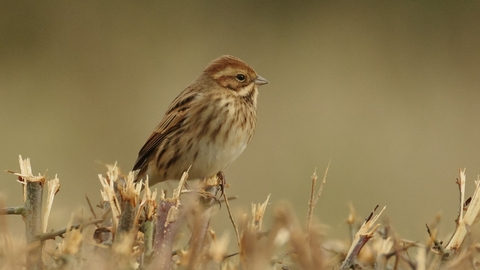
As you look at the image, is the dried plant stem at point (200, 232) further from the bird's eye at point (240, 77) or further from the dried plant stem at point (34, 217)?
the bird's eye at point (240, 77)

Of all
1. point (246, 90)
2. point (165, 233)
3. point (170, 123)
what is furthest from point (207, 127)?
point (165, 233)

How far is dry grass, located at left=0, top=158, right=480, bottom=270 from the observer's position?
137cm

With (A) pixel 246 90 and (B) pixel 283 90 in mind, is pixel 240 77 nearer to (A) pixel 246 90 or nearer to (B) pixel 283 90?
(A) pixel 246 90

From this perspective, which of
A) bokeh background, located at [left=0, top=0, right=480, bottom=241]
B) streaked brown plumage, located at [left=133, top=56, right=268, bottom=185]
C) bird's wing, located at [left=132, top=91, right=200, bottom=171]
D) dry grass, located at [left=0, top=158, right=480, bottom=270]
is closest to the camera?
dry grass, located at [left=0, top=158, right=480, bottom=270]

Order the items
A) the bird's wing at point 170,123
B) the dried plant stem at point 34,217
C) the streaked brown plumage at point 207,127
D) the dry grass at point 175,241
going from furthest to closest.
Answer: the bird's wing at point 170,123, the streaked brown plumage at point 207,127, the dried plant stem at point 34,217, the dry grass at point 175,241

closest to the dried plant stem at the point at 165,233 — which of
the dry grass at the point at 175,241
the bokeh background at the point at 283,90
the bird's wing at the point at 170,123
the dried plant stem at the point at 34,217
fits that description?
the dry grass at the point at 175,241

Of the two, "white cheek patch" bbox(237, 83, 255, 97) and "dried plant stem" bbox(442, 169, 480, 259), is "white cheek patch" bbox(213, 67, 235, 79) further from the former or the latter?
"dried plant stem" bbox(442, 169, 480, 259)

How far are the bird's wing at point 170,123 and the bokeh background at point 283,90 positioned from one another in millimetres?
1121

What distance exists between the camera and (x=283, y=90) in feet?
28.2

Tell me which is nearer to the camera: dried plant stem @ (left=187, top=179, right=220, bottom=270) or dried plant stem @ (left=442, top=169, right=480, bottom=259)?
Answer: dried plant stem @ (left=187, top=179, right=220, bottom=270)

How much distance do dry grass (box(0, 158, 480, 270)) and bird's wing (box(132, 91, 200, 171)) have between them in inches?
96.5

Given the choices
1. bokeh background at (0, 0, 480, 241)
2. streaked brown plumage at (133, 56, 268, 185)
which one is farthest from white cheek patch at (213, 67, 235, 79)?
bokeh background at (0, 0, 480, 241)

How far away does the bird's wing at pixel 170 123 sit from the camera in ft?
14.1

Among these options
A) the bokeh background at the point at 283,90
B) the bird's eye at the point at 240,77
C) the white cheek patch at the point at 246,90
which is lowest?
the bokeh background at the point at 283,90
